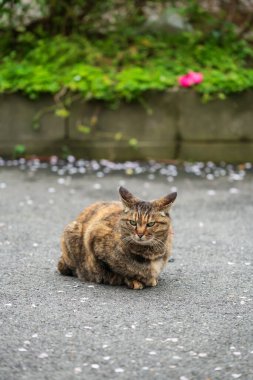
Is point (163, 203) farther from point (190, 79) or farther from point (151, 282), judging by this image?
point (190, 79)

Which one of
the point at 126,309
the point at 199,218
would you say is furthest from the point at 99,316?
the point at 199,218

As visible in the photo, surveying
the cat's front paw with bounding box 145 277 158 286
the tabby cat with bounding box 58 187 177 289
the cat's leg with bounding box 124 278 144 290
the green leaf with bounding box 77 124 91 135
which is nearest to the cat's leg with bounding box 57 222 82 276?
the tabby cat with bounding box 58 187 177 289

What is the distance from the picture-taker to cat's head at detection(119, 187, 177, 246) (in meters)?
5.39

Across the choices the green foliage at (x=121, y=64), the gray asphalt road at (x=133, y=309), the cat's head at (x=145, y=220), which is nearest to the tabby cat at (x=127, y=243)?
the cat's head at (x=145, y=220)

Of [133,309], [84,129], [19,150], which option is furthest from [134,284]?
[19,150]

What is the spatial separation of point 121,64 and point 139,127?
1216mm

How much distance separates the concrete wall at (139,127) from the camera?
35.1 feet

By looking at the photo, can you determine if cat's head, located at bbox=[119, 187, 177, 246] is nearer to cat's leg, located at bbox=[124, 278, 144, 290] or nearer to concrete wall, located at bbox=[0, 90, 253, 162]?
cat's leg, located at bbox=[124, 278, 144, 290]

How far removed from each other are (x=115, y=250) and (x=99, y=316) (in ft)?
2.07

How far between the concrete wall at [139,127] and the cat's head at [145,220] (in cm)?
524

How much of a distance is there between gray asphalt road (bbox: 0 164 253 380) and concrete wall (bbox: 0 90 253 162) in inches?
92.3

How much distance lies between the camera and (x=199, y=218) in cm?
805

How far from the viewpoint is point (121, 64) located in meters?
11.5

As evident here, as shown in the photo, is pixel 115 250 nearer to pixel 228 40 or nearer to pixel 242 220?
pixel 242 220
